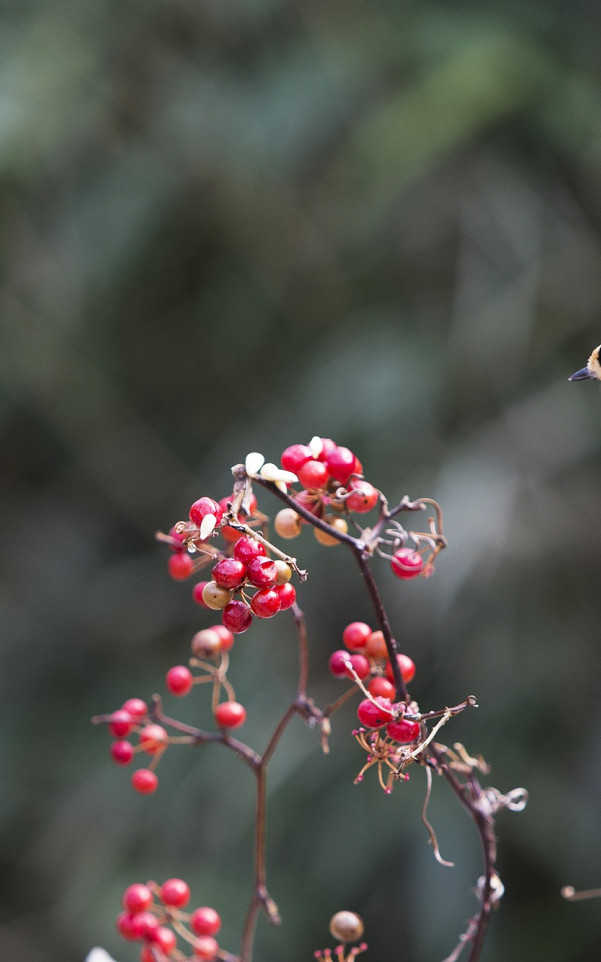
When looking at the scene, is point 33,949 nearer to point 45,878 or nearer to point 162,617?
point 45,878

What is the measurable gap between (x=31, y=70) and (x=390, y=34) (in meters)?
0.54

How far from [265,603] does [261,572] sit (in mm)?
10

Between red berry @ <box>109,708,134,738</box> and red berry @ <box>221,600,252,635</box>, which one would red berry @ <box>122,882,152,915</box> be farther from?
red berry @ <box>221,600,252,635</box>

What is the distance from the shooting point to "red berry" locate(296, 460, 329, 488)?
32 centimetres

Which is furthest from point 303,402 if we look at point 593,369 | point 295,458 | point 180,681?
point 295,458

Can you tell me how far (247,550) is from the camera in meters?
0.29

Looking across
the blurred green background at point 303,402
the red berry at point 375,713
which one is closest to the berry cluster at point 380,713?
the red berry at point 375,713

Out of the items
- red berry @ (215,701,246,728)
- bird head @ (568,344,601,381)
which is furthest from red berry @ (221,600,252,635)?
bird head @ (568,344,601,381)

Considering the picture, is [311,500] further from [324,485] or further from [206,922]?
[206,922]

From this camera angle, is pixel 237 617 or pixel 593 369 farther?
pixel 593 369

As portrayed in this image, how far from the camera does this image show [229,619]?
0.94ft

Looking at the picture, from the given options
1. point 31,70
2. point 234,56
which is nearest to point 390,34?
point 234,56

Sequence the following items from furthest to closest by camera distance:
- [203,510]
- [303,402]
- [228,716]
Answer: [303,402]
[228,716]
[203,510]

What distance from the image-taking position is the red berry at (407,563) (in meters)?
0.34
